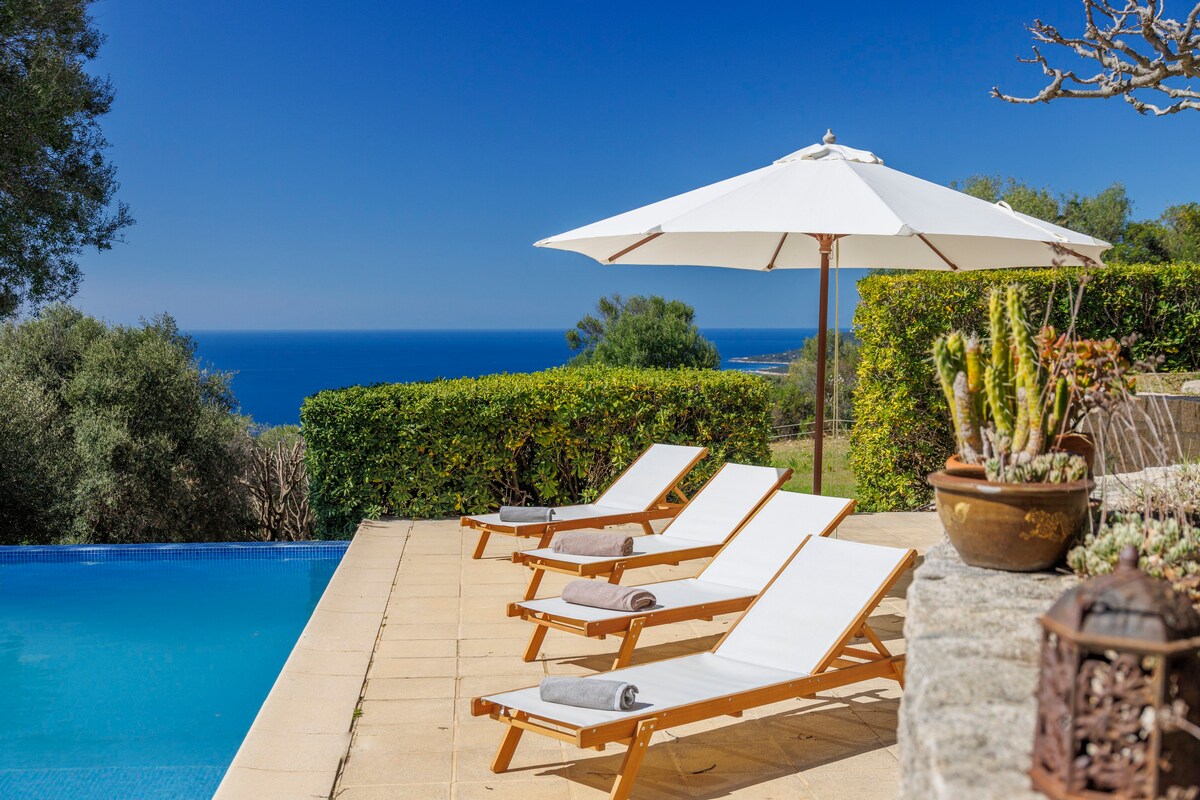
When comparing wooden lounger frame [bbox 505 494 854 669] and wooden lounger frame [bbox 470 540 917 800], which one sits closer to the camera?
wooden lounger frame [bbox 470 540 917 800]

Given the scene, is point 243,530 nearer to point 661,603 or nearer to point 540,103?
point 661,603

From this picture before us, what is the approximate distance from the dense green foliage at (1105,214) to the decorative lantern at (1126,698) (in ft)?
84.0

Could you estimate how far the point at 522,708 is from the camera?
11.3ft

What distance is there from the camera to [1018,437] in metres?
3.18

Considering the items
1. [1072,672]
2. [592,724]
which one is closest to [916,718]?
[1072,672]

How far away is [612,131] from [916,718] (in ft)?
171

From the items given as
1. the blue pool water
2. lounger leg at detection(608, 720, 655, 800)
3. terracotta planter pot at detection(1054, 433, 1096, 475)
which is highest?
terracotta planter pot at detection(1054, 433, 1096, 475)

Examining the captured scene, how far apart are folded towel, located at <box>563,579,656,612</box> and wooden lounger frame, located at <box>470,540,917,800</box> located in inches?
21.1

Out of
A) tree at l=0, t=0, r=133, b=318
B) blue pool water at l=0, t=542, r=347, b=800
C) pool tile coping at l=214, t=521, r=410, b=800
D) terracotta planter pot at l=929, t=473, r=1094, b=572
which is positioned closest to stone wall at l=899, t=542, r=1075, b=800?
terracotta planter pot at l=929, t=473, r=1094, b=572

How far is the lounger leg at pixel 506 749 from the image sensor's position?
3.63 metres

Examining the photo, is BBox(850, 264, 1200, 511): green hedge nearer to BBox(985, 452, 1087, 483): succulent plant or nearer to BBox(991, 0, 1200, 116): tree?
BBox(991, 0, 1200, 116): tree

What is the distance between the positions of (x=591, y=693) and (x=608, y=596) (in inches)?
49.0

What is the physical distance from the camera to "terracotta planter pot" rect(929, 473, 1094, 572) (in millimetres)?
2930

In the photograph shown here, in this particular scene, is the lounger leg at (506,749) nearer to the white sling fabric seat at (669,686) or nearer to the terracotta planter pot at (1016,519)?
the white sling fabric seat at (669,686)
